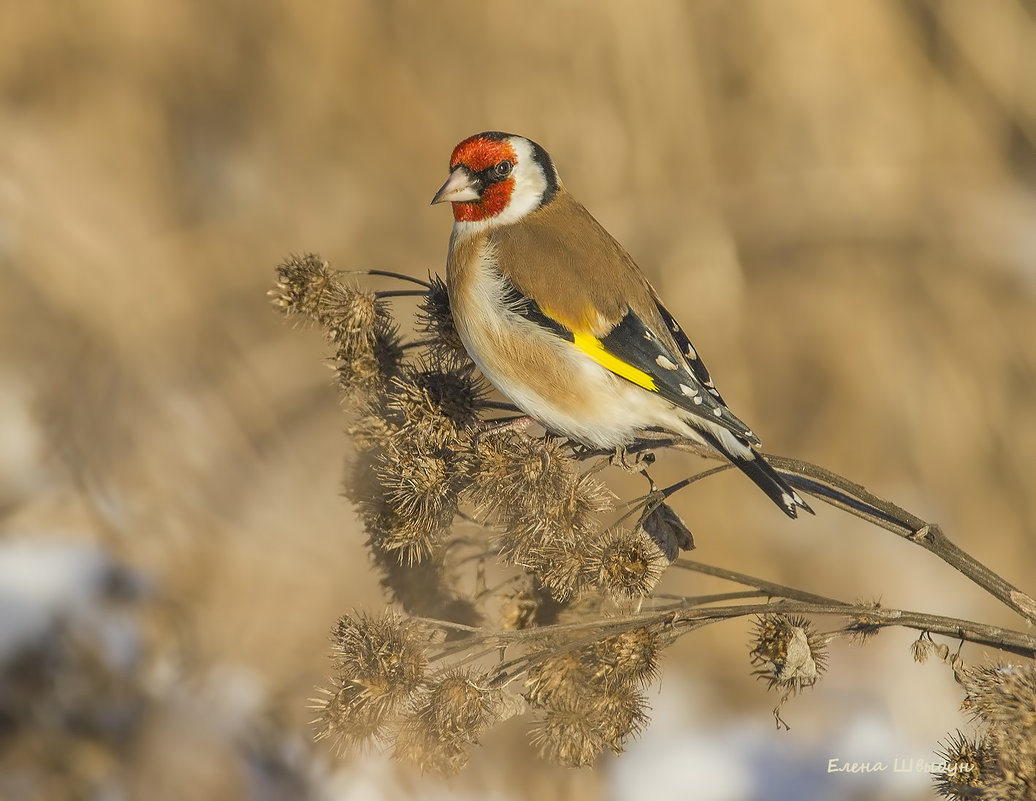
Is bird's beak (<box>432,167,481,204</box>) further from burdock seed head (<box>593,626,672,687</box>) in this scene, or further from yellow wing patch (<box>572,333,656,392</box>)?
burdock seed head (<box>593,626,672,687</box>)

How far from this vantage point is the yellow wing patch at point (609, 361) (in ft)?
6.27

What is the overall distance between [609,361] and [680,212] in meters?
1.95

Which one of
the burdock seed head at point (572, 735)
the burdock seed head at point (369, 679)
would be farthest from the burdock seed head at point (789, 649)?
the burdock seed head at point (369, 679)

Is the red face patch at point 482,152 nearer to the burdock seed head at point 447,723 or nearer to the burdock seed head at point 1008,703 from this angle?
the burdock seed head at point 447,723

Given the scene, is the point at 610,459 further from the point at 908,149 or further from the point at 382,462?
the point at 908,149

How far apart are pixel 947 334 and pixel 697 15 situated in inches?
65.5

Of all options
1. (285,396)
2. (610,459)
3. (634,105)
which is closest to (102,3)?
(285,396)

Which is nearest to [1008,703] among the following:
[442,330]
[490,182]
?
[442,330]

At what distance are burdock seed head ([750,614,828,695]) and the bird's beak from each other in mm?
1167

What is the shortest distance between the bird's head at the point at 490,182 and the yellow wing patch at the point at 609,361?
396 mm

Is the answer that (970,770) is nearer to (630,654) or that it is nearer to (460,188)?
(630,654)

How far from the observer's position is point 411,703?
1487 mm

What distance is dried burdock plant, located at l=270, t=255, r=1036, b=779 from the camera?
1420mm

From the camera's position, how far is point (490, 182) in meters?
2.19
